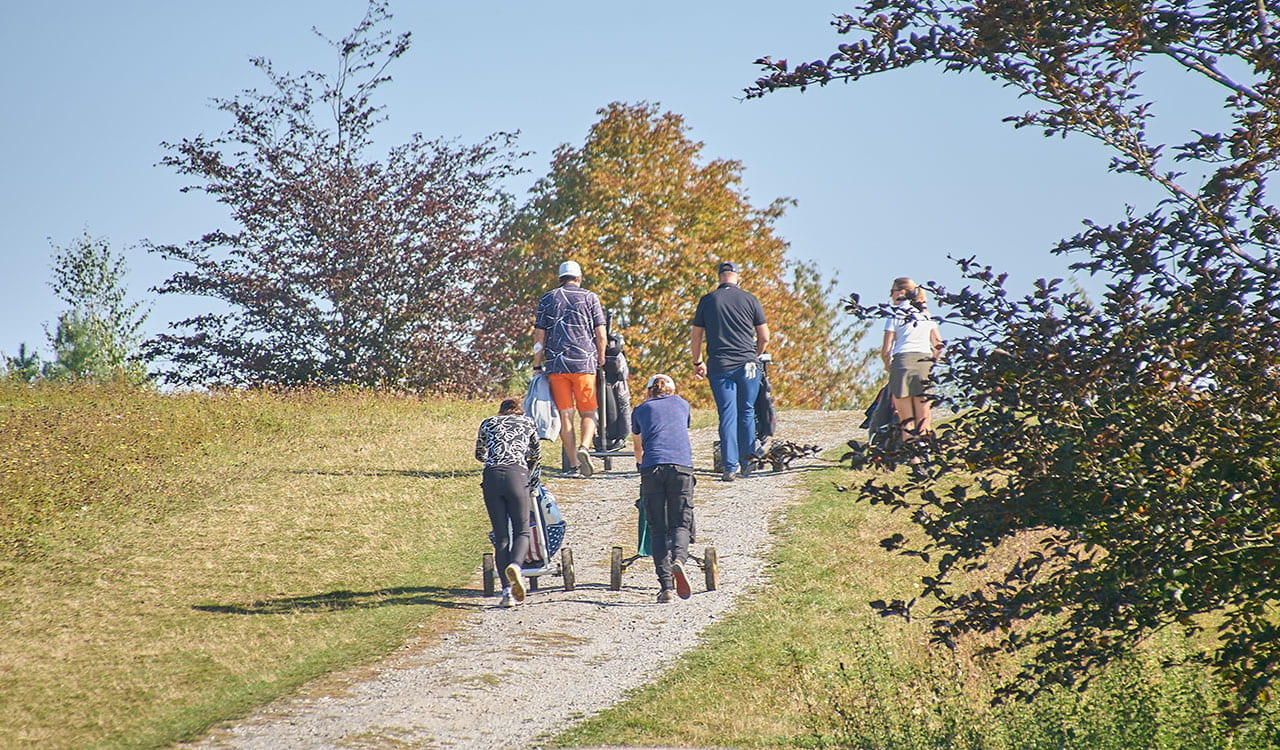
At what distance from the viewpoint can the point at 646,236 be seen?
34.3 metres

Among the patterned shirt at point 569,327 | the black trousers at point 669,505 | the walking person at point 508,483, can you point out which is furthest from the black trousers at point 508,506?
the patterned shirt at point 569,327

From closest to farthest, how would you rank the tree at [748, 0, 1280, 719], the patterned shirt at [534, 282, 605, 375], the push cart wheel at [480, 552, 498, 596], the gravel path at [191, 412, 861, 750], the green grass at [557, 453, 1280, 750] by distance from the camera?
the tree at [748, 0, 1280, 719] → the green grass at [557, 453, 1280, 750] → the gravel path at [191, 412, 861, 750] → the push cart wheel at [480, 552, 498, 596] → the patterned shirt at [534, 282, 605, 375]

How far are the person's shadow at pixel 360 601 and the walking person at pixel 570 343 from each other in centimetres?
386

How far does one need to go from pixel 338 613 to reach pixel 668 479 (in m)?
3.30

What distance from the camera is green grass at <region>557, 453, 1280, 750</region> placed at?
26.1 ft

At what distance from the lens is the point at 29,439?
1902 cm

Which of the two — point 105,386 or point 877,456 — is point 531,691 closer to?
point 877,456

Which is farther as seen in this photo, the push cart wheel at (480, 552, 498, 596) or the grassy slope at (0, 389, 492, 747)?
the push cart wheel at (480, 552, 498, 596)

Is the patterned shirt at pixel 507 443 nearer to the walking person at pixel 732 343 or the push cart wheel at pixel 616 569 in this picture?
the push cart wheel at pixel 616 569

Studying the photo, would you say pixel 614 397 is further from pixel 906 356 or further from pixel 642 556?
pixel 642 556

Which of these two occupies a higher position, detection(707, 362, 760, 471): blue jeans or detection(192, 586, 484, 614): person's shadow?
detection(707, 362, 760, 471): blue jeans

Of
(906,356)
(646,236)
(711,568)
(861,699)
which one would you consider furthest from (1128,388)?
(646,236)

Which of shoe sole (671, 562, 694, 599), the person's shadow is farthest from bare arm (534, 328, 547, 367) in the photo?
shoe sole (671, 562, 694, 599)

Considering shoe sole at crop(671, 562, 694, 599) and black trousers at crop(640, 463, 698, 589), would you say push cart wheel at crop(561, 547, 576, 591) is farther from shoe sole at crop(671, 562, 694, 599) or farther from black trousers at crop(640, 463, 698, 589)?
shoe sole at crop(671, 562, 694, 599)
